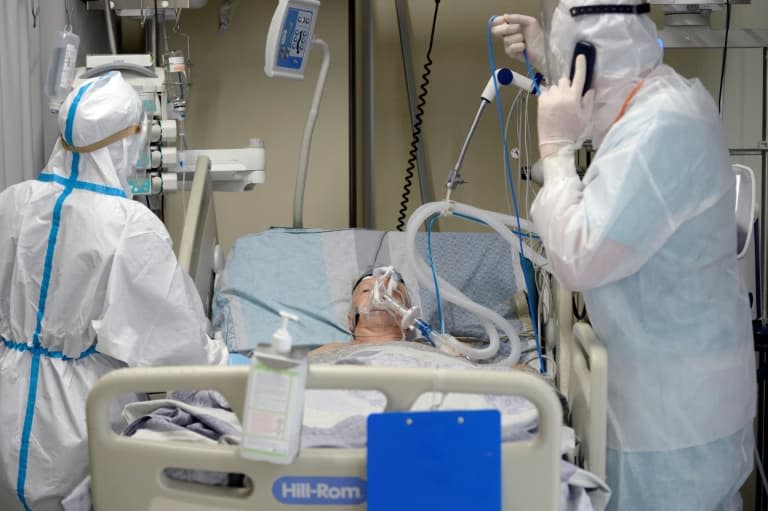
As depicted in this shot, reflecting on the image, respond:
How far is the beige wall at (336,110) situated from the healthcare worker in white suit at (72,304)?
66.5 inches

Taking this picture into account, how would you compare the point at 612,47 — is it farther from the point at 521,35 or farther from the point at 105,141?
the point at 105,141

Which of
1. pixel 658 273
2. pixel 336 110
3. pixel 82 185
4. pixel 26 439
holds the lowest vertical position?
pixel 26 439

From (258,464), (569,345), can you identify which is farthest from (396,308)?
(258,464)

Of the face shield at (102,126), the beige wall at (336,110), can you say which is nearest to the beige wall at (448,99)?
the beige wall at (336,110)

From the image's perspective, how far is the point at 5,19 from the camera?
9.20ft

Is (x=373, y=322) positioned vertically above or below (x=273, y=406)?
below

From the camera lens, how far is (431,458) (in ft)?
4.99

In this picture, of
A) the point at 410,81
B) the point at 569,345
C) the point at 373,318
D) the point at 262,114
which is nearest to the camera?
→ the point at 569,345

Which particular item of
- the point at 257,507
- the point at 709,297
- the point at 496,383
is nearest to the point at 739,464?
the point at 709,297

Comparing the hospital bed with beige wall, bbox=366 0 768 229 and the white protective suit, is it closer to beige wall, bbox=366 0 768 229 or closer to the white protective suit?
the white protective suit

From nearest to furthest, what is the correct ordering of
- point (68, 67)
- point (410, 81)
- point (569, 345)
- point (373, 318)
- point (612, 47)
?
point (612, 47), point (569, 345), point (68, 67), point (373, 318), point (410, 81)

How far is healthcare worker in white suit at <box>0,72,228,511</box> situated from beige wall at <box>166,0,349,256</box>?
5.50ft

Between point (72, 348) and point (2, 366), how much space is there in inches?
7.1

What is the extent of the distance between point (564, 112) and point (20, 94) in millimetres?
1723
